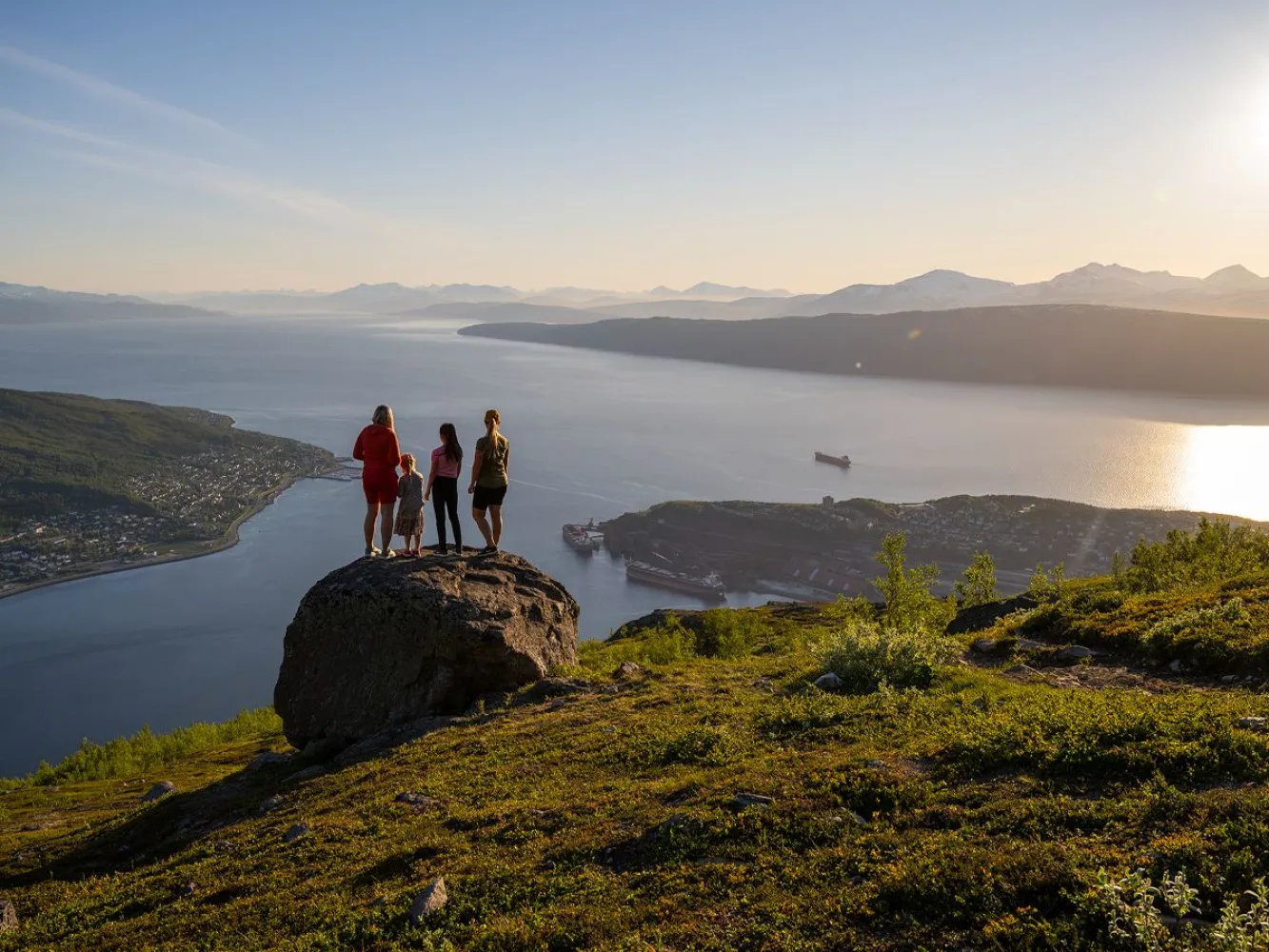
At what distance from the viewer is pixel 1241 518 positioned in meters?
114

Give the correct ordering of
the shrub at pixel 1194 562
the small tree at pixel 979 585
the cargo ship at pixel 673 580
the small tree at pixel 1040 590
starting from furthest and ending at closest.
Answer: the cargo ship at pixel 673 580 < the small tree at pixel 979 585 < the small tree at pixel 1040 590 < the shrub at pixel 1194 562

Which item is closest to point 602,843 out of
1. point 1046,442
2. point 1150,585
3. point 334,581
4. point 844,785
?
point 844,785

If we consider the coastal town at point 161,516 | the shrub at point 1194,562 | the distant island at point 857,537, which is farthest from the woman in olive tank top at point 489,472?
the coastal town at point 161,516

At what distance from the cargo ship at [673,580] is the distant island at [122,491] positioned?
70.9 m

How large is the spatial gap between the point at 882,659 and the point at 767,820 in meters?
6.49

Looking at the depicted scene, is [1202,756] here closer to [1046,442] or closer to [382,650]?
[382,650]

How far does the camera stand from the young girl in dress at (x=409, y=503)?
57.7 ft

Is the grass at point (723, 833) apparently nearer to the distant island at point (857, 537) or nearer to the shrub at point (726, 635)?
the shrub at point (726, 635)

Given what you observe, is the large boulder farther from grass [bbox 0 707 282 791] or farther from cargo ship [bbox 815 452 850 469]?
cargo ship [bbox 815 452 850 469]

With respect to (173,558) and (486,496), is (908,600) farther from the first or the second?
(173,558)

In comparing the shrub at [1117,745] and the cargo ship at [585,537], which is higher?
the shrub at [1117,745]

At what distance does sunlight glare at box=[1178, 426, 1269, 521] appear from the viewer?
134 metres

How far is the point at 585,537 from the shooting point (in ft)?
402

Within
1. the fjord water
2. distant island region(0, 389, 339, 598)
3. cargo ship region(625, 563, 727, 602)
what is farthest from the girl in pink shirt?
distant island region(0, 389, 339, 598)
